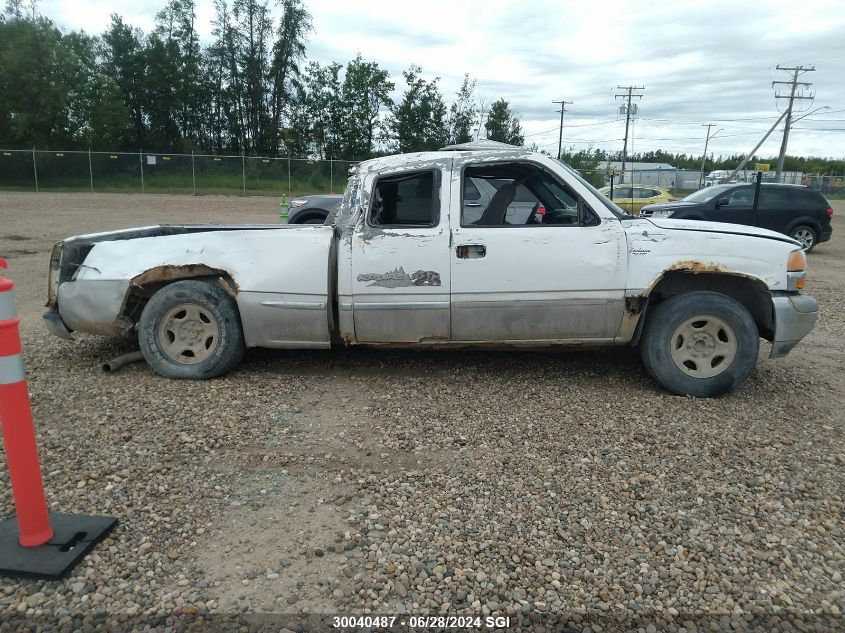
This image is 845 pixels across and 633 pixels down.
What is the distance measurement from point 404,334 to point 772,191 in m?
13.2

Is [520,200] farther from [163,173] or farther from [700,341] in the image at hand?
[163,173]

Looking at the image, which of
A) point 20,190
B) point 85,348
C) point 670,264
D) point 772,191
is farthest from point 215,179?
point 670,264

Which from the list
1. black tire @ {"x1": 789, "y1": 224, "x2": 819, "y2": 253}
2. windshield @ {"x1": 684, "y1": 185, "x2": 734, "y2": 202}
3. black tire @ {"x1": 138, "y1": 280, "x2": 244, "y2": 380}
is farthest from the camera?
black tire @ {"x1": 789, "y1": 224, "x2": 819, "y2": 253}

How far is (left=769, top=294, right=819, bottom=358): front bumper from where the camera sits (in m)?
4.68

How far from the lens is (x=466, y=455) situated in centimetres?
381

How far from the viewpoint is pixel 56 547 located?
2.81 meters

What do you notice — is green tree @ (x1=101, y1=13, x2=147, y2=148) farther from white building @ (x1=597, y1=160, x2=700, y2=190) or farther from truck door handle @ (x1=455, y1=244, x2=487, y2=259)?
truck door handle @ (x1=455, y1=244, x2=487, y2=259)

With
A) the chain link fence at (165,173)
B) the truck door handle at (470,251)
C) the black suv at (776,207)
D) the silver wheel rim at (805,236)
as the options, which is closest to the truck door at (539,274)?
the truck door handle at (470,251)

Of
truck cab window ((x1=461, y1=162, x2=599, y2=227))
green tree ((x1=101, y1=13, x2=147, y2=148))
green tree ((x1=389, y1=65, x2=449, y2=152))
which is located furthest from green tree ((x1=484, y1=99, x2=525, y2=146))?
truck cab window ((x1=461, y1=162, x2=599, y2=227))

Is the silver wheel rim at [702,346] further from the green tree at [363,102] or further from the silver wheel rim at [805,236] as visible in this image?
the green tree at [363,102]

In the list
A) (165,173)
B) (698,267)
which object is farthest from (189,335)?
(165,173)

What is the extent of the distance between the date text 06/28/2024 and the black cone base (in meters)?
1.19

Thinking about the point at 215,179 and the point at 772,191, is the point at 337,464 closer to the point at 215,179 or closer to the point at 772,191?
the point at 772,191

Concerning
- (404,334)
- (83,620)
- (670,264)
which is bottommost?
(83,620)
